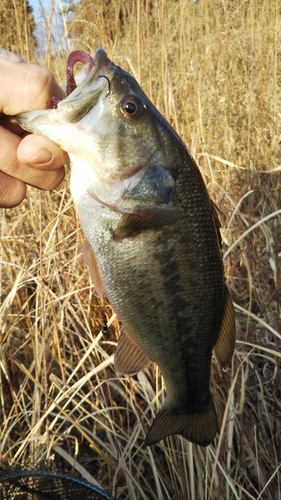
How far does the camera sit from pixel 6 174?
1315mm

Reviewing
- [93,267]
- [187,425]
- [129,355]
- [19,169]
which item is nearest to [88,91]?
[19,169]

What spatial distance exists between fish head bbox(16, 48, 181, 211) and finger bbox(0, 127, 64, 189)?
0.10m

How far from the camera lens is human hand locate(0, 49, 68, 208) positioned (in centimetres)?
110

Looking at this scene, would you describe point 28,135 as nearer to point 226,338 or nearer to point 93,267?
point 93,267

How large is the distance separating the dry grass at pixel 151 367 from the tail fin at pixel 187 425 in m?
0.42

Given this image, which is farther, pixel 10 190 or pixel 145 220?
pixel 10 190

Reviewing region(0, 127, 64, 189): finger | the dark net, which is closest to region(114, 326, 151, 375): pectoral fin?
region(0, 127, 64, 189): finger

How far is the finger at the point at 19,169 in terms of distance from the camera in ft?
3.97

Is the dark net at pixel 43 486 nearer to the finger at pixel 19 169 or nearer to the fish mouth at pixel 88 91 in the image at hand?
the finger at pixel 19 169

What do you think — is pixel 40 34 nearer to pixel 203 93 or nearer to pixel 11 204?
pixel 203 93

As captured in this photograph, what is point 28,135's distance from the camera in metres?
1.14

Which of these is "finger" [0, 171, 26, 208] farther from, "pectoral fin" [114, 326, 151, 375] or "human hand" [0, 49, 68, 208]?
"pectoral fin" [114, 326, 151, 375]

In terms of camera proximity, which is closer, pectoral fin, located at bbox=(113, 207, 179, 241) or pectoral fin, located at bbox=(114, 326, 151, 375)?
pectoral fin, located at bbox=(113, 207, 179, 241)

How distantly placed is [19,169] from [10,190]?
0.10 m
